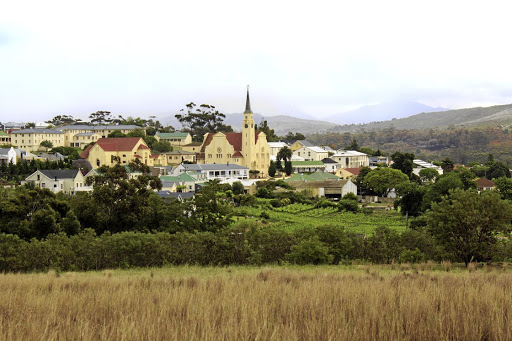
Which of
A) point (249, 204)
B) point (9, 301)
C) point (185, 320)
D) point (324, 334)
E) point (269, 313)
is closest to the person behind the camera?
point (324, 334)

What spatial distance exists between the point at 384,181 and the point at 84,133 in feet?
158

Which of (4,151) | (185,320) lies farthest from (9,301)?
(4,151)

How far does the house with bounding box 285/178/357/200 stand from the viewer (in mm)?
54938

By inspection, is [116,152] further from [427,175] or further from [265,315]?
[265,315]

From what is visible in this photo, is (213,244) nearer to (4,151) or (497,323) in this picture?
(497,323)

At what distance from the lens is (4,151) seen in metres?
59.9

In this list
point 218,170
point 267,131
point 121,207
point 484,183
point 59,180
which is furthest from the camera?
point 267,131

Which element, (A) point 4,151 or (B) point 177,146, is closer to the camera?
(A) point 4,151

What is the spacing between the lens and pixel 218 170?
6675 centimetres

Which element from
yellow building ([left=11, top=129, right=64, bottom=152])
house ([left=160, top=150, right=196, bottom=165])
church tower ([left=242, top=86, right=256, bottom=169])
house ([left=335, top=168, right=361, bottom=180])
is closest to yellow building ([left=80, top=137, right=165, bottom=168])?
house ([left=160, top=150, right=196, bottom=165])

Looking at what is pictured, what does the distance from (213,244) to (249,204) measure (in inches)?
1082

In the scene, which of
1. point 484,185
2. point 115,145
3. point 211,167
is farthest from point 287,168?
point 484,185

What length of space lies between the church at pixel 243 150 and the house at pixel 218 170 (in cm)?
462

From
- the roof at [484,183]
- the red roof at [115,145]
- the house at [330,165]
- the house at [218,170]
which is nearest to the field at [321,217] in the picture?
the roof at [484,183]
